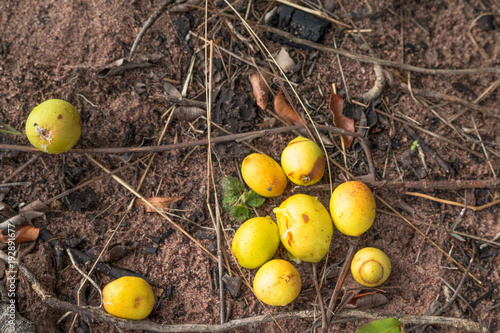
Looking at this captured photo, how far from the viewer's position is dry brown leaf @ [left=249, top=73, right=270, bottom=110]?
8.93 ft

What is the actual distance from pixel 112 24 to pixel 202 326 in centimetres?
222

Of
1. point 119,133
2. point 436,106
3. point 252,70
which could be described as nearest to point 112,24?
point 119,133

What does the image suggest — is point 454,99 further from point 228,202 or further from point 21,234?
point 21,234

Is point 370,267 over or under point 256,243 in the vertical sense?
under

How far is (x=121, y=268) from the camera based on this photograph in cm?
261

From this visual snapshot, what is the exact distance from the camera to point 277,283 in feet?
7.37

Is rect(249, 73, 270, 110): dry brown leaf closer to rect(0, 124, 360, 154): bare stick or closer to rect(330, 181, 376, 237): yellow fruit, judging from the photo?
rect(0, 124, 360, 154): bare stick

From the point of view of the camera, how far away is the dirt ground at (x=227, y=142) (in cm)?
260

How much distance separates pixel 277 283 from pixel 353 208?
2.11ft

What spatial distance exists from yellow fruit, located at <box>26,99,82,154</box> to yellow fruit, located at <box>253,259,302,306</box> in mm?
1487

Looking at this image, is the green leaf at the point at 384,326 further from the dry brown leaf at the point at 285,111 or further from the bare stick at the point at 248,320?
the dry brown leaf at the point at 285,111

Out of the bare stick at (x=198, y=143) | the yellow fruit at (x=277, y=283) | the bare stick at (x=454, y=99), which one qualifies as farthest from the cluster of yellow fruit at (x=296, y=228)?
the bare stick at (x=454, y=99)

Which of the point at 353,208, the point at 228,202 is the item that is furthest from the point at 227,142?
the point at 353,208

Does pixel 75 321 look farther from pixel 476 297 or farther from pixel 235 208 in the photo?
pixel 476 297
